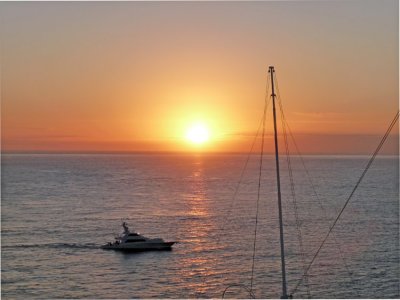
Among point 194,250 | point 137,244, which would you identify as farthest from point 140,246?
point 194,250

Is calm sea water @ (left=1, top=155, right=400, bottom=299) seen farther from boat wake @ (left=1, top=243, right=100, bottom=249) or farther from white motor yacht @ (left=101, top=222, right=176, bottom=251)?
white motor yacht @ (left=101, top=222, right=176, bottom=251)

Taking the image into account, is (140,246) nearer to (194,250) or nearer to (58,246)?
(194,250)

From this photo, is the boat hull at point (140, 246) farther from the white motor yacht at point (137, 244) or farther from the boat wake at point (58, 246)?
the boat wake at point (58, 246)

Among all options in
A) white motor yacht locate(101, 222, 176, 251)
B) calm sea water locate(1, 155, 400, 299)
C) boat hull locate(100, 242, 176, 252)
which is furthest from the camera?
white motor yacht locate(101, 222, 176, 251)

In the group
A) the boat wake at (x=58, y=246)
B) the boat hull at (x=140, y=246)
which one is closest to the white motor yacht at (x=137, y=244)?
the boat hull at (x=140, y=246)

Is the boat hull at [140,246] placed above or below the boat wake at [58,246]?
below

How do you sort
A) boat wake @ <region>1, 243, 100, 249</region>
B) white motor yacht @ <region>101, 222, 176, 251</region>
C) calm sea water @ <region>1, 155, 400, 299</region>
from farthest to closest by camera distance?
white motor yacht @ <region>101, 222, 176, 251</region>, boat wake @ <region>1, 243, 100, 249</region>, calm sea water @ <region>1, 155, 400, 299</region>

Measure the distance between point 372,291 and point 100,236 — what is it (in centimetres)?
4435

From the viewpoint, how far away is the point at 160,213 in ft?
371

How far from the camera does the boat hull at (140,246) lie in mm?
76125

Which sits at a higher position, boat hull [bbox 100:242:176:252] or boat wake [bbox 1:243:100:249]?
boat wake [bbox 1:243:100:249]

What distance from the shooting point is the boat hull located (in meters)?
76.1

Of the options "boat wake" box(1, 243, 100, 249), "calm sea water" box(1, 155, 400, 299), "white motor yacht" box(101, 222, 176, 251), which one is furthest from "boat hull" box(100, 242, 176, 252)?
"boat wake" box(1, 243, 100, 249)

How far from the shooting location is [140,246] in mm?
77250
